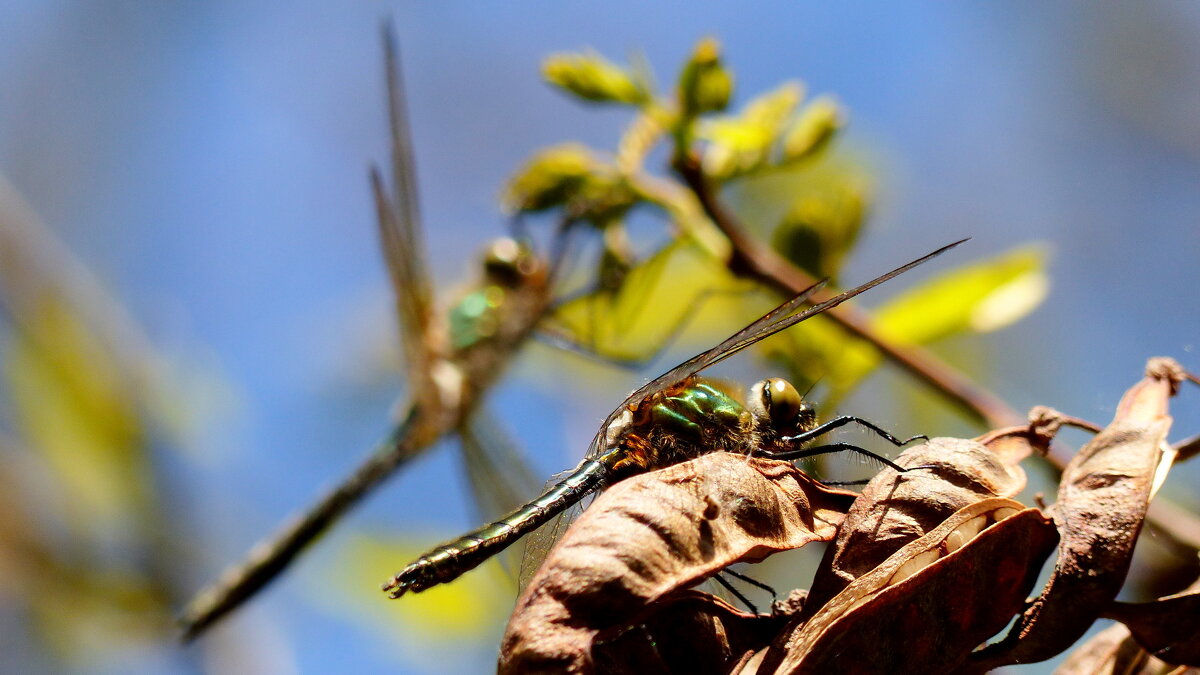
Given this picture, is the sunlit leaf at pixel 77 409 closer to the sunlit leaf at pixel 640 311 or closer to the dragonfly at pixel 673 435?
the sunlit leaf at pixel 640 311

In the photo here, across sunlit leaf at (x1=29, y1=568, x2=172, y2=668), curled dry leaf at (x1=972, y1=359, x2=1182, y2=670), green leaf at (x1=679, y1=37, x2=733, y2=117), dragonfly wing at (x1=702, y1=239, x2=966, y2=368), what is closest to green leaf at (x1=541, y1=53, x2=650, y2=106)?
green leaf at (x1=679, y1=37, x2=733, y2=117)

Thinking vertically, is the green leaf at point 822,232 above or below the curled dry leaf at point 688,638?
below

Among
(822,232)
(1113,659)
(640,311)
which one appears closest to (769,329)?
(1113,659)

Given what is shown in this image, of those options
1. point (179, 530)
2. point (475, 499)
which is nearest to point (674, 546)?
point (475, 499)

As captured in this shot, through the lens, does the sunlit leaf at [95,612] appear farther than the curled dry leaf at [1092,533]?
Yes

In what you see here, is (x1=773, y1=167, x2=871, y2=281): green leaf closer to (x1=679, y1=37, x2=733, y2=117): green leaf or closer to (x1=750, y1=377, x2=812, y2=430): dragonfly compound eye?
(x1=679, y1=37, x2=733, y2=117): green leaf

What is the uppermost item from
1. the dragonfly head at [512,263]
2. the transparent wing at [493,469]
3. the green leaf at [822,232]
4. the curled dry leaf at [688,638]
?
the curled dry leaf at [688,638]

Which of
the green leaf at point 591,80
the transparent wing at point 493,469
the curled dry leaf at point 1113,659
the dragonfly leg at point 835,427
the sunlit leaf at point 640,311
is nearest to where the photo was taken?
the curled dry leaf at point 1113,659

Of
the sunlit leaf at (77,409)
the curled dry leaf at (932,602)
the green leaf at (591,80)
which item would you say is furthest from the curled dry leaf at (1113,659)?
the sunlit leaf at (77,409)
